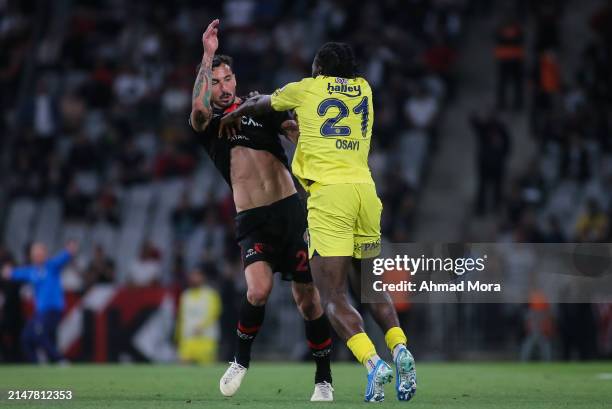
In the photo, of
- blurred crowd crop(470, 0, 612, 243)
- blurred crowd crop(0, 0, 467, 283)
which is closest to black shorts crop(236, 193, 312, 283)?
blurred crowd crop(470, 0, 612, 243)

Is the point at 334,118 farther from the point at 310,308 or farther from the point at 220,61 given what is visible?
the point at 310,308

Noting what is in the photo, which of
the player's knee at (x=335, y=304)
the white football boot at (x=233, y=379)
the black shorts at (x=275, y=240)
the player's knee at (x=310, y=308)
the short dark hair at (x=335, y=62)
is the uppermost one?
the short dark hair at (x=335, y=62)

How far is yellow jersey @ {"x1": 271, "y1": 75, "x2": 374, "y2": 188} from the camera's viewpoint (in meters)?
9.50

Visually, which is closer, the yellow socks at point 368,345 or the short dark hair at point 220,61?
the yellow socks at point 368,345

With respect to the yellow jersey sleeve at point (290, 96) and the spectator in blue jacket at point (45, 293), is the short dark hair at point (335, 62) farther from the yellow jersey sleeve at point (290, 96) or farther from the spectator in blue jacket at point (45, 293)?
the spectator in blue jacket at point (45, 293)

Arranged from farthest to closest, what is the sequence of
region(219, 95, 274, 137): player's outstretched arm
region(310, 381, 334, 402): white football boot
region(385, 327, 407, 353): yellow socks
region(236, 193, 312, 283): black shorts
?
region(236, 193, 312, 283): black shorts
region(310, 381, 334, 402): white football boot
region(219, 95, 274, 137): player's outstretched arm
region(385, 327, 407, 353): yellow socks

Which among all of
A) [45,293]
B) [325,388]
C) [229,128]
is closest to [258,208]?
[229,128]

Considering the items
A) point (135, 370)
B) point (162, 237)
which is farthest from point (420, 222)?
point (135, 370)

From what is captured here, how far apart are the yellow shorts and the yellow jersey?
0.25ft

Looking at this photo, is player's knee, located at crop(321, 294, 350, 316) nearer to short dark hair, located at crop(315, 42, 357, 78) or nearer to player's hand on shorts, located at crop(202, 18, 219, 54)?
short dark hair, located at crop(315, 42, 357, 78)

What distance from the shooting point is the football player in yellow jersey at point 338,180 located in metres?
9.40

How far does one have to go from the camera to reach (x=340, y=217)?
9406 millimetres

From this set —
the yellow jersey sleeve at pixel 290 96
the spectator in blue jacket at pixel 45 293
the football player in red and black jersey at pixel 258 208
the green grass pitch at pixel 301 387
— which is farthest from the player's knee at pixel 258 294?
the spectator in blue jacket at pixel 45 293

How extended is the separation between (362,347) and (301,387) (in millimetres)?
3267
